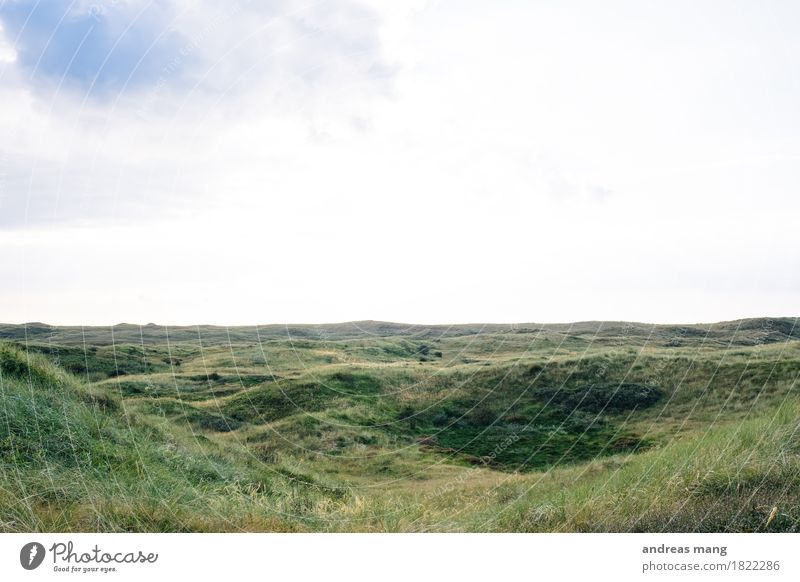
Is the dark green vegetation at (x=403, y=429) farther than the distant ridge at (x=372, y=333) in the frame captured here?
No

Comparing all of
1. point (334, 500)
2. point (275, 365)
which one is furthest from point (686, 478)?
point (275, 365)

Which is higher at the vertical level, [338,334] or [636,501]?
[338,334]

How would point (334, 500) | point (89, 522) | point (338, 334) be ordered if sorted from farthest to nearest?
point (338, 334) → point (334, 500) → point (89, 522)

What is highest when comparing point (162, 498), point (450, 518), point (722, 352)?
point (722, 352)

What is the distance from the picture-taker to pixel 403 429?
1103cm

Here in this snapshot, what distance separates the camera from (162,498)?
6.84 meters

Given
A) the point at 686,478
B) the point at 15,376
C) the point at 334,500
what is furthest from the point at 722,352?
the point at 15,376

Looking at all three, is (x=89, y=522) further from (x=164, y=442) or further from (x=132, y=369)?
(x=132, y=369)

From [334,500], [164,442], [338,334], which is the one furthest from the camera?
[338,334]

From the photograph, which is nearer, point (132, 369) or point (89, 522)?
point (89, 522)

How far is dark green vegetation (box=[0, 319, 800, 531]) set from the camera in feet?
22.2

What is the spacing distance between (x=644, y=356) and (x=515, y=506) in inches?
328

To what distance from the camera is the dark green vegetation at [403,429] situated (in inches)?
266

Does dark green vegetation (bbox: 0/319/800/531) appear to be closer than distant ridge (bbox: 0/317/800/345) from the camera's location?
Yes
